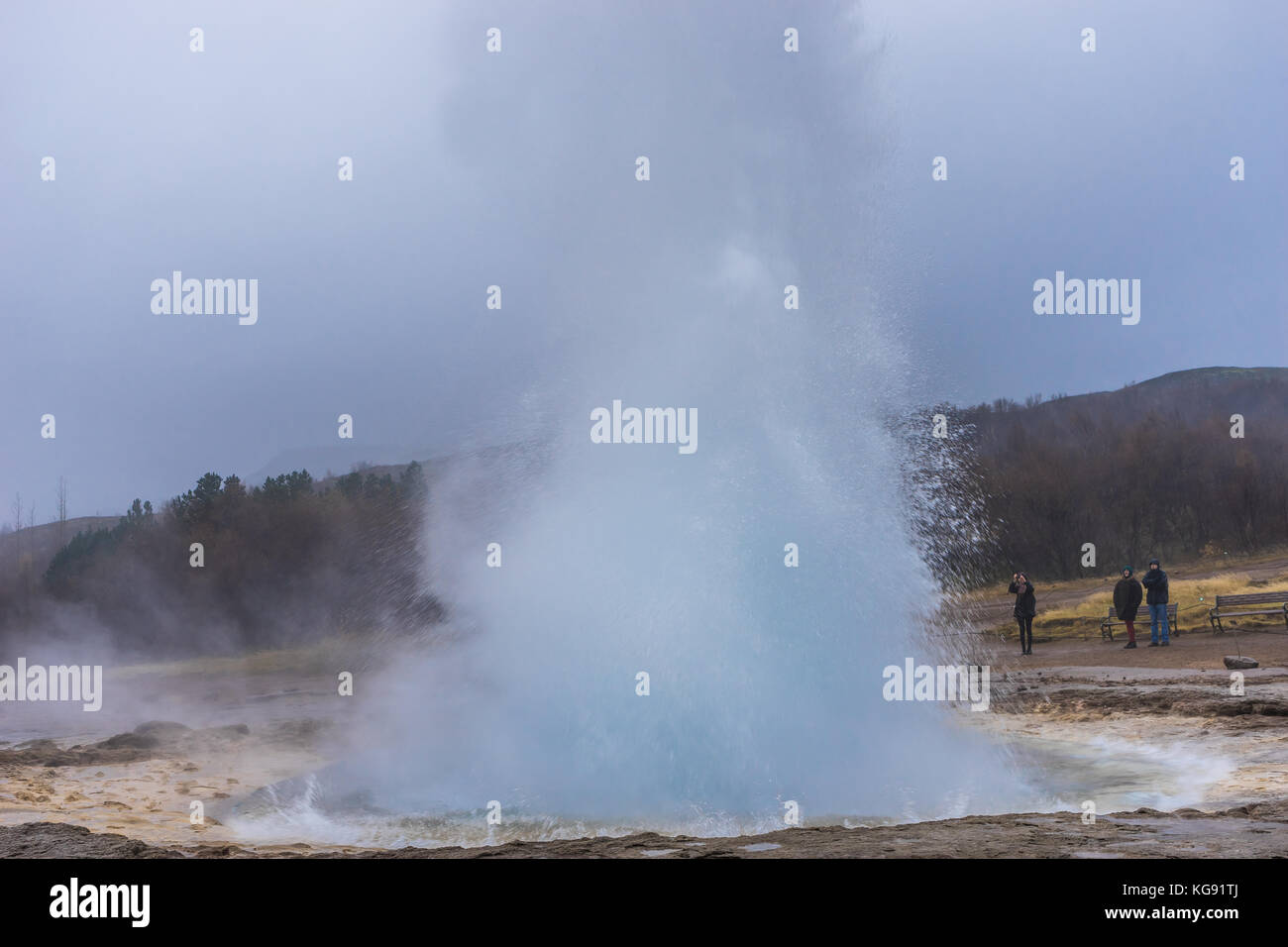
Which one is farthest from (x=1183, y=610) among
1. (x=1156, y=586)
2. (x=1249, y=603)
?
(x=1156, y=586)

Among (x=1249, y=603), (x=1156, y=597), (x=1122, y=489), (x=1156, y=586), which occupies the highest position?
(x=1122, y=489)

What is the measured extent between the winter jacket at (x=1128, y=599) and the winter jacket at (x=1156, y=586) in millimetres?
525

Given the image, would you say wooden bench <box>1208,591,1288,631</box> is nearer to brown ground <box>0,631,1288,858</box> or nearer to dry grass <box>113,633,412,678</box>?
brown ground <box>0,631,1288,858</box>

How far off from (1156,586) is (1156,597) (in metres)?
0.32

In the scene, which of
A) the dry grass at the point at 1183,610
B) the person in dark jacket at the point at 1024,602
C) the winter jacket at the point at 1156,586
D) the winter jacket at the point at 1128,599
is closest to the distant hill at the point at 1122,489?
the dry grass at the point at 1183,610

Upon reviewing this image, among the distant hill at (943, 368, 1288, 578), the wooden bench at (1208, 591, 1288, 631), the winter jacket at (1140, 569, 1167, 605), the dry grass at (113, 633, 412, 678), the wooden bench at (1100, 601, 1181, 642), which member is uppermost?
the distant hill at (943, 368, 1288, 578)

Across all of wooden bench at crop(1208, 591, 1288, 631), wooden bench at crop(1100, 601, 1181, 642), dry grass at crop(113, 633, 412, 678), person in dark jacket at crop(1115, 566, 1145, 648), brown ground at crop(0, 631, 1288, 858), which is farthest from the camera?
dry grass at crop(113, 633, 412, 678)

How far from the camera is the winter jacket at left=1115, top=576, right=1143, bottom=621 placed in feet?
65.6

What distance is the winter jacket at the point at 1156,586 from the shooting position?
18984 mm

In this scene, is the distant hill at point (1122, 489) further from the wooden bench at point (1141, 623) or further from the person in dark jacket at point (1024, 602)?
the person in dark jacket at point (1024, 602)

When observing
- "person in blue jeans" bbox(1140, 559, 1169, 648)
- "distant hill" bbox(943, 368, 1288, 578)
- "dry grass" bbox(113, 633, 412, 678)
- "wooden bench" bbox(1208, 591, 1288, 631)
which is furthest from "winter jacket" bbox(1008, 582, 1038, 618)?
"distant hill" bbox(943, 368, 1288, 578)

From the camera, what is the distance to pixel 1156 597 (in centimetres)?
1931

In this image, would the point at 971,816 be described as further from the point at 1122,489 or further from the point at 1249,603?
the point at 1122,489

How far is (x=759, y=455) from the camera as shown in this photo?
37.4ft
